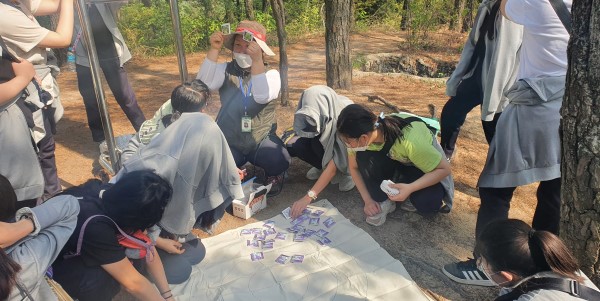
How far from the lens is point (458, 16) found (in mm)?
10703

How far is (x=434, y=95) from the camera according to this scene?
6121mm

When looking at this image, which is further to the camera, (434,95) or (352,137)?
(434,95)

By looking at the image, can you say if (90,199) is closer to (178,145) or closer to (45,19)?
(178,145)

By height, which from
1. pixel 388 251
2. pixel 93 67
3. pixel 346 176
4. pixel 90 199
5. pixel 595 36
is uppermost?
pixel 595 36

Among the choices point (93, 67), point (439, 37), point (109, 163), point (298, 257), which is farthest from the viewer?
point (439, 37)

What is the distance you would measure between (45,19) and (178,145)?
7021mm

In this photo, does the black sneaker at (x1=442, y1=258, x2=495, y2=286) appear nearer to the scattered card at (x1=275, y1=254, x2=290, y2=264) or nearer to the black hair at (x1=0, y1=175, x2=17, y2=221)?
the scattered card at (x1=275, y1=254, x2=290, y2=264)

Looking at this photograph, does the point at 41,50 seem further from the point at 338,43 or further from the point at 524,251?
the point at 338,43

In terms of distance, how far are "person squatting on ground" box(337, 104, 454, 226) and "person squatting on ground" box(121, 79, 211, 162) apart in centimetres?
99

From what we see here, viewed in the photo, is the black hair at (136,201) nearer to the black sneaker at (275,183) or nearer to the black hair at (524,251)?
the black hair at (524,251)

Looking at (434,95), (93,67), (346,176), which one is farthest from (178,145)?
(434,95)

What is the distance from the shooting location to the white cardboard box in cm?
320

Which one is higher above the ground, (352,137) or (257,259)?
(352,137)

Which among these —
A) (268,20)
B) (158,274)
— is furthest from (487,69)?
(268,20)
